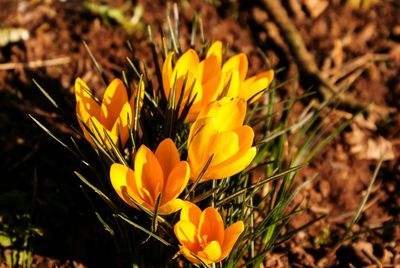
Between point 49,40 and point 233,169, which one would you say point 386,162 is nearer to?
point 233,169

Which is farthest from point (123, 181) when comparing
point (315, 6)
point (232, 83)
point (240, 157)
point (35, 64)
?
point (315, 6)

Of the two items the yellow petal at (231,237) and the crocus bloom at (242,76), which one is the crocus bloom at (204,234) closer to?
the yellow petal at (231,237)

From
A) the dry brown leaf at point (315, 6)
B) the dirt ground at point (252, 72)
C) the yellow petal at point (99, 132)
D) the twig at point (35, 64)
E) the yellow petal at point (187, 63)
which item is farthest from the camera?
the dry brown leaf at point (315, 6)

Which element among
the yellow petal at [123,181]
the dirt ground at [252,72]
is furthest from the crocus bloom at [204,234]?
the dirt ground at [252,72]

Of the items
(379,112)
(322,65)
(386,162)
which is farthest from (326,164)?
(322,65)

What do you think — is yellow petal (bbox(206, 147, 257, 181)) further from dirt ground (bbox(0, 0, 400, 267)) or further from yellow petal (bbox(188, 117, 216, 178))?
dirt ground (bbox(0, 0, 400, 267))

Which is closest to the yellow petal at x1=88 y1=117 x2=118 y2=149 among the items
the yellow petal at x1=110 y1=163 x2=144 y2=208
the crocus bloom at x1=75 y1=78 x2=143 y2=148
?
the crocus bloom at x1=75 y1=78 x2=143 y2=148
